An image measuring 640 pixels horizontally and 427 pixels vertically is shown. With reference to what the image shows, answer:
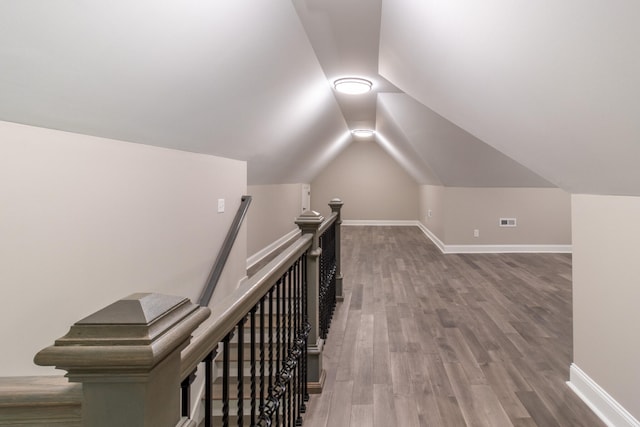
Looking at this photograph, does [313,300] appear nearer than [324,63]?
Yes

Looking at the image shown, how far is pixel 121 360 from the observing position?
17.4 inches

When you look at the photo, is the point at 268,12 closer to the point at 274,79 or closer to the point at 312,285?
the point at 274,79

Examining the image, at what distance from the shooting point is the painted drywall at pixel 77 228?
1.44 m

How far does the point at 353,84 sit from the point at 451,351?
2.96 m

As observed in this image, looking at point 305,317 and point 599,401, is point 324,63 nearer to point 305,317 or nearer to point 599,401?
point 305,317

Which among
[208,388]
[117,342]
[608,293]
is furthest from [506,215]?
[117,342]

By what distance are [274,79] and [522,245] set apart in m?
5.45

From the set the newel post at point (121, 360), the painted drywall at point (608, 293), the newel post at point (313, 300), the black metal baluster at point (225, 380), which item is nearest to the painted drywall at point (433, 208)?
the painted drywall at point (608, 293)

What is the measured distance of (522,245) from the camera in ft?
20.9

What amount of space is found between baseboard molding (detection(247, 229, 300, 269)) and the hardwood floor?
142cm

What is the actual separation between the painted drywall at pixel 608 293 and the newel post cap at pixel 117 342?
6.85ft

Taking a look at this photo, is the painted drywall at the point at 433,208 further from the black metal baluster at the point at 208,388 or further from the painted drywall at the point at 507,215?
the black metal baluster at the point at 208,388

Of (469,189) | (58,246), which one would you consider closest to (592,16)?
(58,246)

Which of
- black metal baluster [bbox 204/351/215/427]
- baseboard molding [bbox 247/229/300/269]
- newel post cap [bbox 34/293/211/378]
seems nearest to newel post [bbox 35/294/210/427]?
newel post cap [bbox 34/293/211/378]
